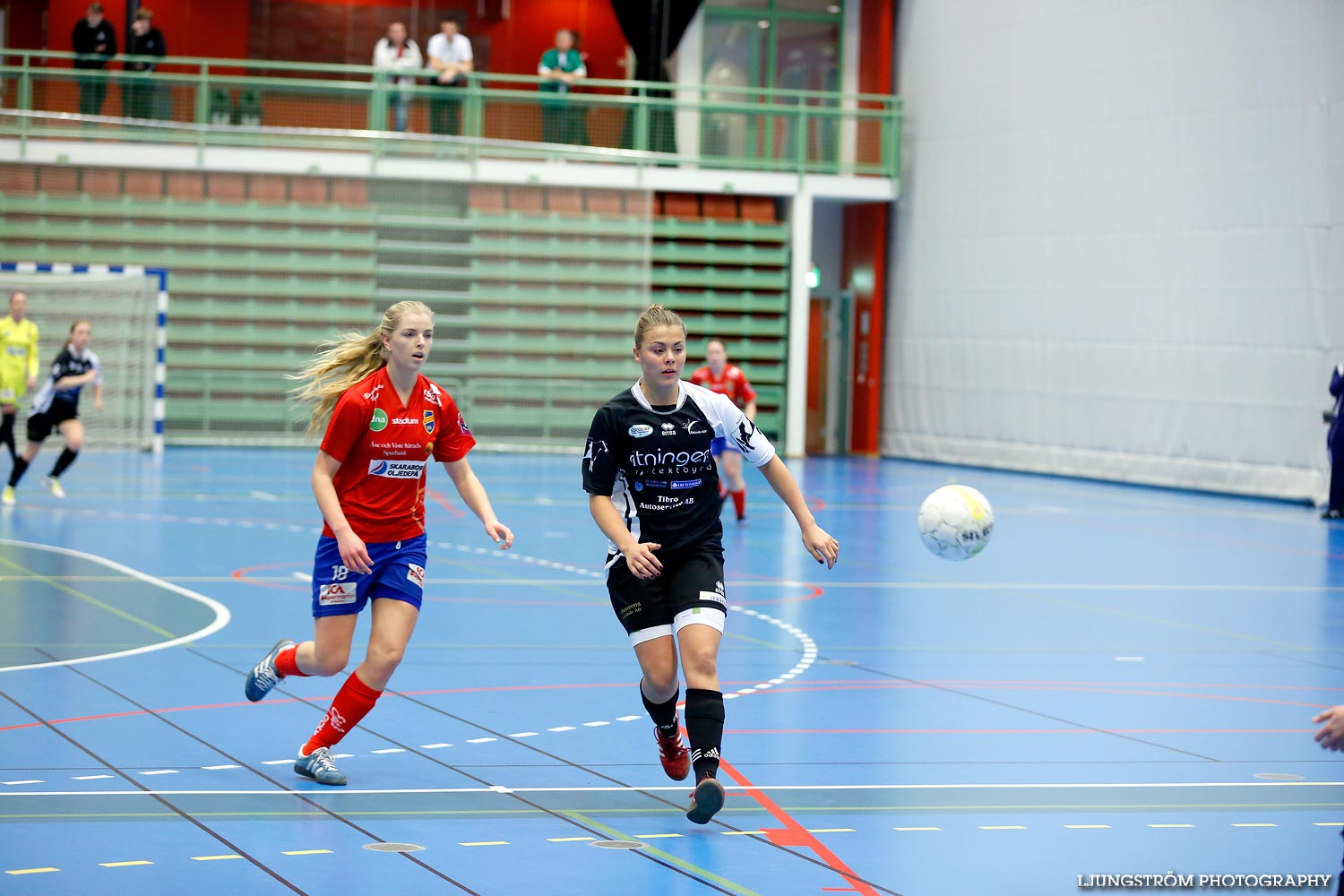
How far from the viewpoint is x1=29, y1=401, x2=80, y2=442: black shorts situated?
16531 mm

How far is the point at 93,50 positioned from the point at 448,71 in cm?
550

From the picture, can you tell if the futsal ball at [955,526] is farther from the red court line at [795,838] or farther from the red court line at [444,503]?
the red court line at [444,503]

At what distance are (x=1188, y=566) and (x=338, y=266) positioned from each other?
16.5 meters

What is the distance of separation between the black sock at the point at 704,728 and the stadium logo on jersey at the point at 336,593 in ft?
4.61

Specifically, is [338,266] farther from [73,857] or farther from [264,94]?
[73,857]

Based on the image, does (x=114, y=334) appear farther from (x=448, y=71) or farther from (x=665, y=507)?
(x=665, y=507)

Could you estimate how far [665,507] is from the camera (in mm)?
5742

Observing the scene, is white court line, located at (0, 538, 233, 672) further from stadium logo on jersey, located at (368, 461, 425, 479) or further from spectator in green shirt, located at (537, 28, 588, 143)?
spectator in green shirt, located at (537, 28, 588, 143)

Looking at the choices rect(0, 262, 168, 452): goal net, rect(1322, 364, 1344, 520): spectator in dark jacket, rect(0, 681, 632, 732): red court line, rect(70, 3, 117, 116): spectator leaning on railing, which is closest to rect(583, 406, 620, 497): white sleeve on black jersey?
rect(0, 681, 632, 732): red court line

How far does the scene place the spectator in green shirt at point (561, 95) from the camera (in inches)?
1014

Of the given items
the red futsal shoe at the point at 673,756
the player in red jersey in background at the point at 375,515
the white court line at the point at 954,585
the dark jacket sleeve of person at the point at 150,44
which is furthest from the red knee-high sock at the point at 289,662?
the dark jacket sleeve of person at the point at 150,44

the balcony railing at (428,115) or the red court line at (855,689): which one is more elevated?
the balcony railing at (428,115)

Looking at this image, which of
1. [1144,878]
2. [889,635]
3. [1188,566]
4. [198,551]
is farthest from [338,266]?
[1144,878]

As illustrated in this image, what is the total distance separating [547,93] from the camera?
1011 inches
